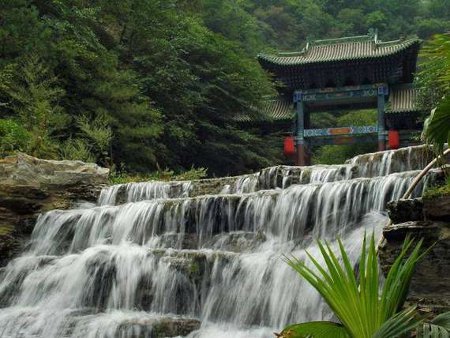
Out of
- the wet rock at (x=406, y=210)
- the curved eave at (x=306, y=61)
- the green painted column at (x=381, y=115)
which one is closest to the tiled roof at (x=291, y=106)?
the green painted column at (x=381, y=115)

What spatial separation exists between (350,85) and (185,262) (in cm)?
2099

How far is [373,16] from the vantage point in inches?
2002

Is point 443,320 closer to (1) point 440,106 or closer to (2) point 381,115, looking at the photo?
(1) point 440,106

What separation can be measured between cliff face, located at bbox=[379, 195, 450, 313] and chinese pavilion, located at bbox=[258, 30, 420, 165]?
19.8 m

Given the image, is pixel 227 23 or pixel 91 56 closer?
pixel 91 56

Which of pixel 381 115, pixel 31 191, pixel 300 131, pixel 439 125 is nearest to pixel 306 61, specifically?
pixel 300 131

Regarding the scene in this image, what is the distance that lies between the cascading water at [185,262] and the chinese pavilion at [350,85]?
53.2 feet

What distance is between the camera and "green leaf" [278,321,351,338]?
3145 millimetres

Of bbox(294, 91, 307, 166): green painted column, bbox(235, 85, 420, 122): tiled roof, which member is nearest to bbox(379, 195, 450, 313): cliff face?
bbox(235, 85, 420, 122): tiled roof

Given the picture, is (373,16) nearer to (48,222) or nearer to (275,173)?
(275,173)

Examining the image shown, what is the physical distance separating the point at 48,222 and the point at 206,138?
539 inches

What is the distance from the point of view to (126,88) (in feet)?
62.8

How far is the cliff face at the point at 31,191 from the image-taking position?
11.4 meters

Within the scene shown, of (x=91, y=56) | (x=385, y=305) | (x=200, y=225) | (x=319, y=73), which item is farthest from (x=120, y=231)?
(x=319, y=73)
